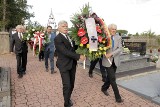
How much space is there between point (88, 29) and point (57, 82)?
3.00m

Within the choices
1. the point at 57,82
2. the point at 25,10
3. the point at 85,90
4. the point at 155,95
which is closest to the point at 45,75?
the point at 57,82

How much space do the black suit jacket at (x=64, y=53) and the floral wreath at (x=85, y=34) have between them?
19 cm

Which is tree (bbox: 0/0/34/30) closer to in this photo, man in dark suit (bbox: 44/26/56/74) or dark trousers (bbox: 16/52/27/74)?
man in dark suit (bbox: 44/26/56/74)

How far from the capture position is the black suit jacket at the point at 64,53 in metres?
4.51

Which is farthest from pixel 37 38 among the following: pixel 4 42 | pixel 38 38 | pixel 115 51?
pixel 4 42

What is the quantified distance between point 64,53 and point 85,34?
2.13 ft

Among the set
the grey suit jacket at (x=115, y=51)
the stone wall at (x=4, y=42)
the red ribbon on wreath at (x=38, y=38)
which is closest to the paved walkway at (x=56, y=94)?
the grey suit jacket at (x=115, y=51)

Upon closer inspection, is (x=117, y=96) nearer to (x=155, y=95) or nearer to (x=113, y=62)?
(x=113, y=62)

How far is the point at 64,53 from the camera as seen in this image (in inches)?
177

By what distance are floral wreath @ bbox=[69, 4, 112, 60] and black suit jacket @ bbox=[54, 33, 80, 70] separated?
7.5 inches

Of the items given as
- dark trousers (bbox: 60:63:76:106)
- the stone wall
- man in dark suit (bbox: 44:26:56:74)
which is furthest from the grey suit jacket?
the stone wall

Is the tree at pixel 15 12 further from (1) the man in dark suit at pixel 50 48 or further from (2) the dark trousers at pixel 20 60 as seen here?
(2) the dark trousers at pixel 20 60

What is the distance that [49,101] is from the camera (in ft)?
17.4

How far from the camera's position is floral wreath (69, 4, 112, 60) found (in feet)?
15.3
